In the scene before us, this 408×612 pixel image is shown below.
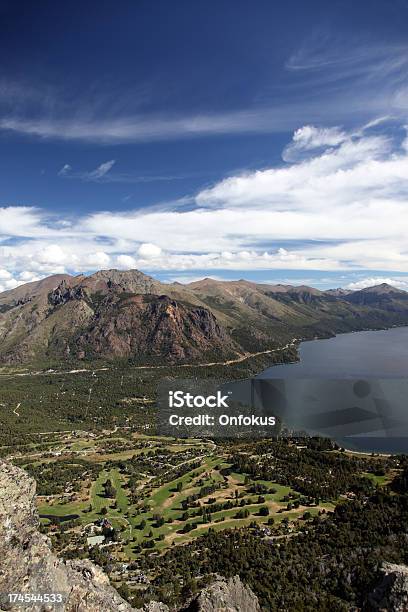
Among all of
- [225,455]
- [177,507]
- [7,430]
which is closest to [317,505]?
[177,507]

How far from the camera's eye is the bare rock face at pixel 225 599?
75.2 ft

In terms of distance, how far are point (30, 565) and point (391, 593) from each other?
20426mm

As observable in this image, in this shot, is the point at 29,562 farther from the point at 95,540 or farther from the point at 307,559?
the point at 95,540

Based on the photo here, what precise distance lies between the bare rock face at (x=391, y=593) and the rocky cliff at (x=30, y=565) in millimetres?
15252

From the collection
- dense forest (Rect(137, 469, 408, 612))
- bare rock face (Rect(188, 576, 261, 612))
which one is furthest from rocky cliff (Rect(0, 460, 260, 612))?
dense forest (Rect(137, 469, 408, 612))

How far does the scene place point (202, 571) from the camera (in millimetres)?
54062

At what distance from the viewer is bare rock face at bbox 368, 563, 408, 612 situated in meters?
23.6

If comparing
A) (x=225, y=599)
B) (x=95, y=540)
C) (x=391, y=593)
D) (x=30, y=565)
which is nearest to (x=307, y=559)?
(x=95, y=540)

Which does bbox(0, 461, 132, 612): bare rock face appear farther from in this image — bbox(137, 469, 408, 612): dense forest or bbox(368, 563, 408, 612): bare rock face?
bbox(137, 469, 408, 612): dense forest

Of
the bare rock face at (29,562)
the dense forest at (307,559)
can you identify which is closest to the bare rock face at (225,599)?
the bare rock face at (29,562)

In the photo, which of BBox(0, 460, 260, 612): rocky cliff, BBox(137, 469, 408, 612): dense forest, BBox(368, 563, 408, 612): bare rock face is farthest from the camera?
BBox(137, 469, 408, 612): dense forest

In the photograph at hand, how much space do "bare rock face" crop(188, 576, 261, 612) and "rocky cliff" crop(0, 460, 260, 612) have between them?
5973mm

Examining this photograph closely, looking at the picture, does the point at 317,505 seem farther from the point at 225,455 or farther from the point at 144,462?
the point at 144,462

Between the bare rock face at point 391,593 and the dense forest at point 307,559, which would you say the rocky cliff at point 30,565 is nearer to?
the bare rock face at point 391,593
